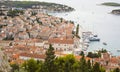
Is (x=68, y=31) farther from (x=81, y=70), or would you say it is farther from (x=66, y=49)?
(x=81, y=70)

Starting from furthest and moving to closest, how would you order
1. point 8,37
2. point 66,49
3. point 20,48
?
point 8,37
point 66,49
point 20,48

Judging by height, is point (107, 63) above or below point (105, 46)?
above

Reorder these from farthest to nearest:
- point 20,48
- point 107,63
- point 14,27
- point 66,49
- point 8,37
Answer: point 14,27 < point 8,37 < point 66,49 < point 20,48 < point 107,63

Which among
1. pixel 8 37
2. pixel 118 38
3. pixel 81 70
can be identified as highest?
pixel 81 70

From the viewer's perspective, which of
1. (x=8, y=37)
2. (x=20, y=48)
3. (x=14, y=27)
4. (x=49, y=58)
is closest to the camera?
(x=49, y=58)

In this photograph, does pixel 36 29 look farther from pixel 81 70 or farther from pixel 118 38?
pixel 81 70

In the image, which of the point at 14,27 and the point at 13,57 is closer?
the point at 13,57

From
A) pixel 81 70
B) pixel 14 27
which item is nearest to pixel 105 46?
pixel 14 27

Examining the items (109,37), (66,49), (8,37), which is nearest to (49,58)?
(66,49)

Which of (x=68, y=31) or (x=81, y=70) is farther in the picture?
(x=68, y=31)
